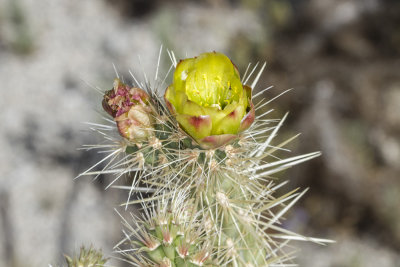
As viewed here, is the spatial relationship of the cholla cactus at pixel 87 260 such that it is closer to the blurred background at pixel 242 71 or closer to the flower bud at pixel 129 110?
the flower bud at pixel 129 110

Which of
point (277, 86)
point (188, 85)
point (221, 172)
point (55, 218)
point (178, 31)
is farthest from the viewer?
point (178, 31)

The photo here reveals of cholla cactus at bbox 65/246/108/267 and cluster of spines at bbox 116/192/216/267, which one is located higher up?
cluster of spines at bbox 116/192/216/267

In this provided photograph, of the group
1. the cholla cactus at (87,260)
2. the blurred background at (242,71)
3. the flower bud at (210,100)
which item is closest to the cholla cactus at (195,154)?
the flower bud at (210,100)

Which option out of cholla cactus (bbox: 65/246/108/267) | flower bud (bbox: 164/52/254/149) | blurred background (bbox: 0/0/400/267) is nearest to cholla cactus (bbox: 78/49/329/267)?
flower bud (bbox: 164/52/254/149)

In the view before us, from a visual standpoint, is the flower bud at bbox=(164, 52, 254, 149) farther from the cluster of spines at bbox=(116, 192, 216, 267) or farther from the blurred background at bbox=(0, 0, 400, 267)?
the blurred background at bbox=(0, 0, 400, 267)

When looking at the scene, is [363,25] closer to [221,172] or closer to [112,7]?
[112,7]

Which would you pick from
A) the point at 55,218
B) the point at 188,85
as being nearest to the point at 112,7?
the point at 55,218
